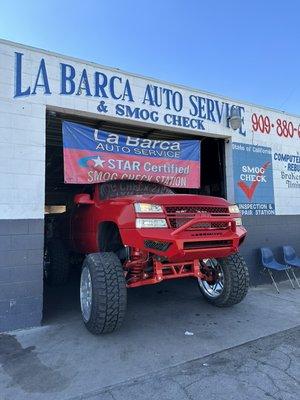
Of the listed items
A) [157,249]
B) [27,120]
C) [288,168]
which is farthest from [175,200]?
[288,168]

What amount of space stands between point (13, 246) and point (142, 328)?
2144mm

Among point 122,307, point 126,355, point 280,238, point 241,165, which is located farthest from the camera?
point 280,238

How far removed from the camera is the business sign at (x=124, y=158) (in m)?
6.11

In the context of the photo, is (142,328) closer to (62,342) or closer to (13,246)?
(62,342)

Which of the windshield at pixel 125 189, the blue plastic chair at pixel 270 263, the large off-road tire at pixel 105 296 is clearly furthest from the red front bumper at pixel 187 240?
the blue plastic chair at pixel 270 263

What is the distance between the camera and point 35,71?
18.0 feet

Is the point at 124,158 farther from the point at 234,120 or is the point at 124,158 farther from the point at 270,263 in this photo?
the point at 270,263

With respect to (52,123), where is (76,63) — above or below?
above

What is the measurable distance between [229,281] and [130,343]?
6.26ft

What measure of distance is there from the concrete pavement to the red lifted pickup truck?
330mm

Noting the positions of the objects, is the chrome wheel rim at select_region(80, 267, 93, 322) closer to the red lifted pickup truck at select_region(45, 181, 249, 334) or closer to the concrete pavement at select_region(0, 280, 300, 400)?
the red lifted pickup truck at select_region(45, 181, 249, 334)

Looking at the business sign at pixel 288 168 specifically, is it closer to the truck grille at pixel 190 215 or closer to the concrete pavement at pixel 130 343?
the concrete pavement at pixel 130 343

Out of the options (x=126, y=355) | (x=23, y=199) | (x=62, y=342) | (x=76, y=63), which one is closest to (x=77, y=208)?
(x=23, y=199)

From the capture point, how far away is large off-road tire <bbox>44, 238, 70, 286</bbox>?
7851 millimetres
